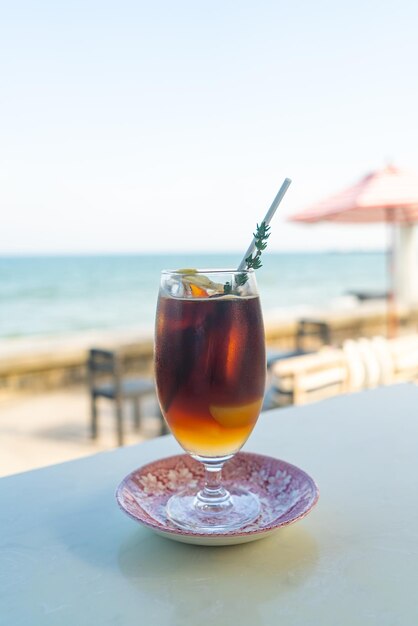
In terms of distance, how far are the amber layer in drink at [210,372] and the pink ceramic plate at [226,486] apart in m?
0.08

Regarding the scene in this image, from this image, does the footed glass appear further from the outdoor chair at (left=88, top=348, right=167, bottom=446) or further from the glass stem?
the outdoor chair at (left=88, top=348, right=167, bottom=446)

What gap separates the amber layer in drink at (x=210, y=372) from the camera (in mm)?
708

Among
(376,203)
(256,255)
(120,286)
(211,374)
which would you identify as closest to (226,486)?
(211,374)

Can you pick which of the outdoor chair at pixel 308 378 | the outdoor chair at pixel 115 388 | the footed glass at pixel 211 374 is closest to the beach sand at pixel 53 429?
the outdoor chair at pixel 115 388

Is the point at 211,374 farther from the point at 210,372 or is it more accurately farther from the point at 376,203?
the point at 376,203

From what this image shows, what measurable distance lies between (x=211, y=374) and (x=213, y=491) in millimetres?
140

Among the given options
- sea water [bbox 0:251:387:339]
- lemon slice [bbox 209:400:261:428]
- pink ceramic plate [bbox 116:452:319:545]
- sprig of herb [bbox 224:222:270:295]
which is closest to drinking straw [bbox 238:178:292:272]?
sprig of herb [bbox 224:222:270:295]

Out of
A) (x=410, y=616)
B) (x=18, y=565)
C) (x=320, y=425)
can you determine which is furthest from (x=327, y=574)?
(x=320, y=425)

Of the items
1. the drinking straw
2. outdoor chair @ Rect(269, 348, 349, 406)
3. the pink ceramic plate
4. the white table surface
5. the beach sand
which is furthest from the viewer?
the beach sand

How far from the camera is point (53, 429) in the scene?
5020mm

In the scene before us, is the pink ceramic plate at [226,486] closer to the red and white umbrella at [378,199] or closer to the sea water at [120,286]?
the red and white umbrella at [378,199]

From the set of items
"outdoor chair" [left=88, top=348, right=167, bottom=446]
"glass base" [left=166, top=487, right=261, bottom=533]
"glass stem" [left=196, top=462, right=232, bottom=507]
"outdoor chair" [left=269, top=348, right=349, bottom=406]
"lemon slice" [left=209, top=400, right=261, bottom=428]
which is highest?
"lemon slice" [left=209, top=400, right=261, bottom=428]

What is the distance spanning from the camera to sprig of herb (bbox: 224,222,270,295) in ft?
2.31

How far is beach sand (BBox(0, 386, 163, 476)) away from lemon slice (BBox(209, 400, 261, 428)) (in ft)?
10.6
